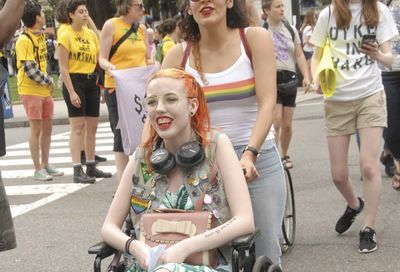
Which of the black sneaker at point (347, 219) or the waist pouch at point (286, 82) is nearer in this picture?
the black sneaker at point (347, 219)

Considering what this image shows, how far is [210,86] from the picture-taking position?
3.70 metres

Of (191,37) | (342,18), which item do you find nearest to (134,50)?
(342,18)

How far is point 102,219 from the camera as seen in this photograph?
6934 mm

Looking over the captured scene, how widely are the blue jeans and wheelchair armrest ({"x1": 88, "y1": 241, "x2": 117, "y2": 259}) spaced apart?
73cm

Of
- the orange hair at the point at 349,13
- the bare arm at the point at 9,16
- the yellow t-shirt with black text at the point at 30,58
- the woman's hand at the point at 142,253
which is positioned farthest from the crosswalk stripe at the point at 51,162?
the bare arm at the point at 9,16

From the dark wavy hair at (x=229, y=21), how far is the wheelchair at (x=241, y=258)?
1084 millimetres

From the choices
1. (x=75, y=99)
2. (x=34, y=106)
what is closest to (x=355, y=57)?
(x=75, y=99)

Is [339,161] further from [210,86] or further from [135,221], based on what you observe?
[135,221]

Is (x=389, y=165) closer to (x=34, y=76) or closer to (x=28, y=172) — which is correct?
(x=34, y=76)

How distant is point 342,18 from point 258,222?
212 cm

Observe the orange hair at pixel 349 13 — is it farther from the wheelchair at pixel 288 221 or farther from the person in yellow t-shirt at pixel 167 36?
the person in yellow t-shirt at pixel 167 36

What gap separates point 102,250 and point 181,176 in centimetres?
46

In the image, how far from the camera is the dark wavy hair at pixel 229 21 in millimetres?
3777

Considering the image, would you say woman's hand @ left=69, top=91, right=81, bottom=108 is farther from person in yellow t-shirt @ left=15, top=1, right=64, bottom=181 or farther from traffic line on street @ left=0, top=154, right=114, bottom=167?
traffic line on street @ left=0, top=154, right=114, bottom=167
